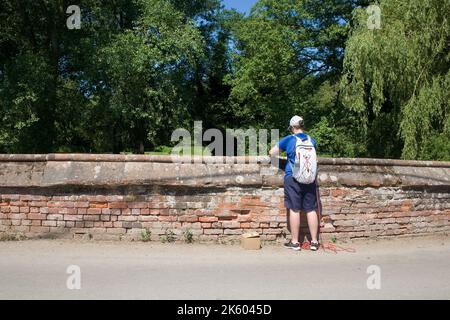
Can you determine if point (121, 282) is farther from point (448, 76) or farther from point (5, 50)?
point (5, 50)

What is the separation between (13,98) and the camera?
62.4 feet

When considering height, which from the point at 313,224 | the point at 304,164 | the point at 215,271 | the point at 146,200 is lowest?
the point at 215,271

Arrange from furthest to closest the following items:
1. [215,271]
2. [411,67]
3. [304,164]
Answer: [411,67]
[304,164]
[215,271]

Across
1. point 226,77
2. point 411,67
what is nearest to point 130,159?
point 411,67

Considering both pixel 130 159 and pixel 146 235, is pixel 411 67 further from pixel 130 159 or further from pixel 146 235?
pixel 146 235

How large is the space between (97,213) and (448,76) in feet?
33.7

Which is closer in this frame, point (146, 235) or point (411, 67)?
point (146, 235)

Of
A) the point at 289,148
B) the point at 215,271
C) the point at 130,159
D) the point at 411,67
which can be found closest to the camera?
the point at 215,271

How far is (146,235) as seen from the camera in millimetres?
6785

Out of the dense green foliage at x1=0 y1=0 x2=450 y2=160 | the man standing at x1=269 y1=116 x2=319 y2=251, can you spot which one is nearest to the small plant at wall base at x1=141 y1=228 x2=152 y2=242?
the man standing at x1=269 y1=116 x2=319 y2=251

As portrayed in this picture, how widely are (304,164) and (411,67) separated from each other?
818 cm

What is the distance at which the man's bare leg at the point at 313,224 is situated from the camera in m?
6.57

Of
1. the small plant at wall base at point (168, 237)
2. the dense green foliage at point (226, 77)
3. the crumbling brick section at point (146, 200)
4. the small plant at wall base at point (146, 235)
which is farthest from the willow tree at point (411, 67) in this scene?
the small plant at wall base at point (146, 235)

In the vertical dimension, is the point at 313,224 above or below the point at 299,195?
below
